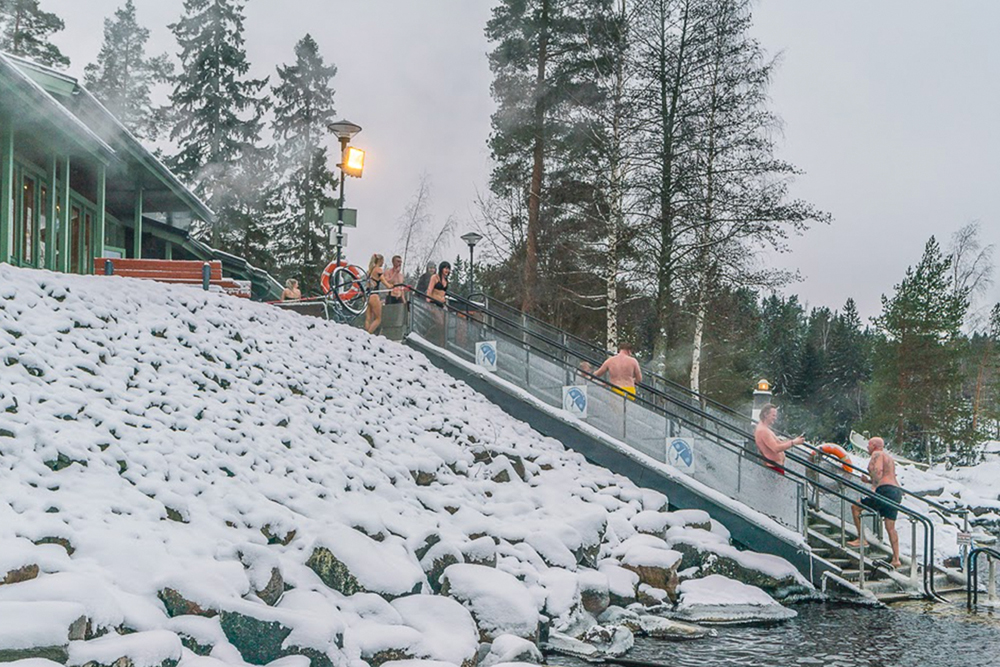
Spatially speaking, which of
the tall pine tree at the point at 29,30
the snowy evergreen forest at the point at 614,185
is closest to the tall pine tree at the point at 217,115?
the snowy evergreen forest at the point at 614,185

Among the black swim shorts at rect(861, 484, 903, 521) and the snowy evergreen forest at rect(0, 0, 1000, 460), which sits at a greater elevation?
the snowy evergreen forest at rect(0, 0, 1000, 460)

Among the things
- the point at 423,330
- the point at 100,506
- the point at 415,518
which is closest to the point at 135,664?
the point at 100,506

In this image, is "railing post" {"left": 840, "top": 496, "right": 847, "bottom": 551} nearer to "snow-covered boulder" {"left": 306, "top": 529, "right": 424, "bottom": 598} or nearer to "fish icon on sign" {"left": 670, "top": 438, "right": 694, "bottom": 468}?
"fish icon on sign" {"left": 670, "top": 438, "right": 694, "bottom": 468}

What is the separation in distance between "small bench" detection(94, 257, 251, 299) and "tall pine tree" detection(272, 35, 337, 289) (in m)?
24.5

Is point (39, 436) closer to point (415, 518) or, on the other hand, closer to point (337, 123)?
point (415, 518)

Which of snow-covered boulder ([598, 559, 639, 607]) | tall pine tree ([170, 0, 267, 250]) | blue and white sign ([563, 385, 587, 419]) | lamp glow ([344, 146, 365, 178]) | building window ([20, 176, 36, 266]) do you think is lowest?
snow-covered boulder ([598, 559, 639, 607])

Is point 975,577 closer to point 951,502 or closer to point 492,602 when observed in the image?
point 492,602

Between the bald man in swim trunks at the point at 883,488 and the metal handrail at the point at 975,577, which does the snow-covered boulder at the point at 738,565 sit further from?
the metal handrail at the point at 975,577

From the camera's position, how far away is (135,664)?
5203 mm

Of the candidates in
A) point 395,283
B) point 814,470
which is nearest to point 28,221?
point 395,283

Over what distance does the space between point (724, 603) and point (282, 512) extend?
5.24 m

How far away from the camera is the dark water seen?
8.39 metres

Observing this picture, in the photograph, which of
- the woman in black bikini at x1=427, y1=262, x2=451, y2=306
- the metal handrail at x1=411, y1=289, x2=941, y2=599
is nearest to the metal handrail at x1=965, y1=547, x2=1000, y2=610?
the metal handrail at x1=411, y1=289, x2=941, y2=599

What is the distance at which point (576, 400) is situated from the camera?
44.5 feet
